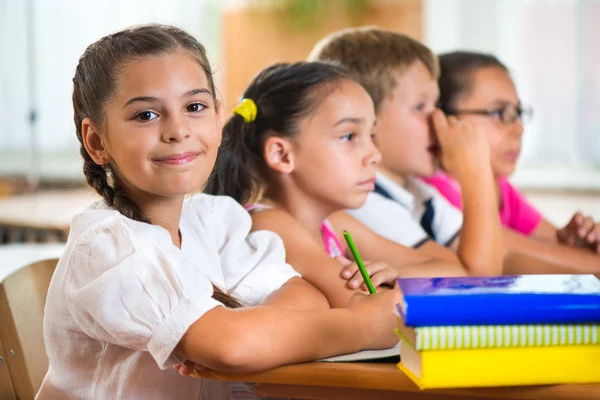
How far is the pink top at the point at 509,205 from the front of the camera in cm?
222

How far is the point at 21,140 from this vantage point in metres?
4.48

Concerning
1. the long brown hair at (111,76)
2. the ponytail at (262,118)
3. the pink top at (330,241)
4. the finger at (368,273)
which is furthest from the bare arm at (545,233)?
the long brown hair at (111,76)

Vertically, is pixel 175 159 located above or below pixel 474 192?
above

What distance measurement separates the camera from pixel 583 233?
197 cm

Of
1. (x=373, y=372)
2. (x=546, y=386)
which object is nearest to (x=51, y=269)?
(x=373, y=372)

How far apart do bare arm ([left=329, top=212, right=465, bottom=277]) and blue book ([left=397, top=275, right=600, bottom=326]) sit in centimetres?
69

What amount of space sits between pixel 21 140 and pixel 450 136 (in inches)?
128

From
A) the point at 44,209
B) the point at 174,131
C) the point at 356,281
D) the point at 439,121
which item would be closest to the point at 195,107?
the point at 174,131

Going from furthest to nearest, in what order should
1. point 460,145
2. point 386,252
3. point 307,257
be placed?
point 460,145
point 386,252
point 307,257

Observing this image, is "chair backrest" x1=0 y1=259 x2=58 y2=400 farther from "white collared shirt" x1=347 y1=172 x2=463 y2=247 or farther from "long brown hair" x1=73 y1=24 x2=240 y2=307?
"white collared shirt" x1=347 y1=172 x2=463 y2=247

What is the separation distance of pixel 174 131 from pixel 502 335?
0.51 meters

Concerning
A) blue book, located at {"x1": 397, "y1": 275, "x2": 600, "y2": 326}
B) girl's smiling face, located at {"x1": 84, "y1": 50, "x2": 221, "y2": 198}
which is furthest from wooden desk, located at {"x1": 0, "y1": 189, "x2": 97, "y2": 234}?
blue book, located at {"x1": 397, "y1": 275, "x2": 600, "y2": 326}

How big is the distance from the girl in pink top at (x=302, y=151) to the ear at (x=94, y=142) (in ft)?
1.17

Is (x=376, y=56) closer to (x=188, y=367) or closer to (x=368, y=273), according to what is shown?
(x=368, y=273)
